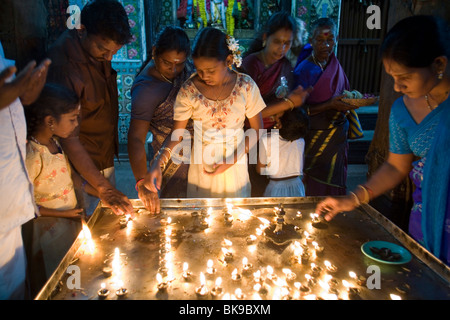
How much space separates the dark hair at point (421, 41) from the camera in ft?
5.33

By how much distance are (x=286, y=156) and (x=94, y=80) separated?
1.76 metres

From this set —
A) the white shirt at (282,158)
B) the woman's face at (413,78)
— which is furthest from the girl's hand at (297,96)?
the woman's face at (413,78)

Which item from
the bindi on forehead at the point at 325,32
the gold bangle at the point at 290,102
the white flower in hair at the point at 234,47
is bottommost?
the gold bangle at the point at 290,102

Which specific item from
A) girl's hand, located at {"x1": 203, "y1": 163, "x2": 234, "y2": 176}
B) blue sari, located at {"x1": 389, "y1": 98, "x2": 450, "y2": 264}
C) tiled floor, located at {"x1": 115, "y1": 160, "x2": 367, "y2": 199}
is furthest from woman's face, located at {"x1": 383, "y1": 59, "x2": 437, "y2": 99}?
tiled floor, located at {"x1": 115, "y1": 160, "x2": 367, "y2": 199}

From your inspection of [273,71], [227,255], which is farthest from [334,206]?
[273,71]

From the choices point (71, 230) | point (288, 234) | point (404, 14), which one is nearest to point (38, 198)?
point (71, 230)

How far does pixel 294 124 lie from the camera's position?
3.21 m

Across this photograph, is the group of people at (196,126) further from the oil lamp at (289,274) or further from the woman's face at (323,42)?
the oil lamp at (289,274)

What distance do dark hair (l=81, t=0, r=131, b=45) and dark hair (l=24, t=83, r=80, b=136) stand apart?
0.52 meters

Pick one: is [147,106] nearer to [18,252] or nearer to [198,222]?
[198,222]

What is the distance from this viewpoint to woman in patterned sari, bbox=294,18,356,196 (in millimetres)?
3719

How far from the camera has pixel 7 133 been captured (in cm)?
156

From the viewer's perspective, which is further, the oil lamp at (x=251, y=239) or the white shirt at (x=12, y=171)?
the oil lamp at (x=251, y=239)
